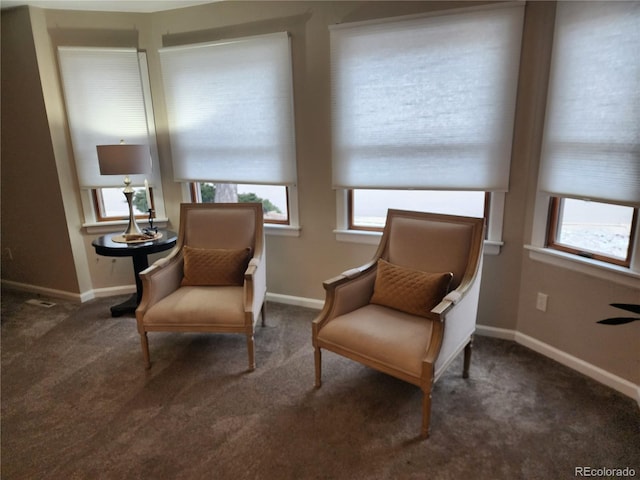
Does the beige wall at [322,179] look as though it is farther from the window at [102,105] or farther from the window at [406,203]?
the window at [406,203]

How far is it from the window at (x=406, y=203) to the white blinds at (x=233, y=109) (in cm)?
59

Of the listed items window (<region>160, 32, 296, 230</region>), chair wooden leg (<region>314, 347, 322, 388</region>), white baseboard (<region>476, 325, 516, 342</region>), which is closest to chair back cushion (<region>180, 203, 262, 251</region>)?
window (<region>160, 32, 296, 230</region>)

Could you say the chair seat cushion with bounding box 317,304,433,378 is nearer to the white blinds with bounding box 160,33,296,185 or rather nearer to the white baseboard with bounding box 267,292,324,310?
the white baseboard with bounding box 267,292,324,310

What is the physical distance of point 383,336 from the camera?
78.8 inches

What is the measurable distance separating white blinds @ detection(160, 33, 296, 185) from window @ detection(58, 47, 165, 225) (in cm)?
25

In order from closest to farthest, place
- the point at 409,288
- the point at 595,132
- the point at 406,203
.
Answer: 1. the point at 595,132
2. the point at 409,288
3. the point at 406,203

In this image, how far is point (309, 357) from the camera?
8.56 ft

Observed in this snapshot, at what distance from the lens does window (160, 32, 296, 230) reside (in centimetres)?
299

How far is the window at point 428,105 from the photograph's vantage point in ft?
7.84

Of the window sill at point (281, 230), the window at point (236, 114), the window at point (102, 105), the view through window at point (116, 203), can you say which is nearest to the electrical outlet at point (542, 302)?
the window sill at point (281, 230)

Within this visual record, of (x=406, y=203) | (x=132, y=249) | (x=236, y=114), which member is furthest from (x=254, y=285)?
(x=236, y=114)

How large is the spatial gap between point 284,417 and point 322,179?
176cm

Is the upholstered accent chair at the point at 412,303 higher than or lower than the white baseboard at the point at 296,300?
higher

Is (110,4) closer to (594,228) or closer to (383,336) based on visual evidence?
(383,336)
